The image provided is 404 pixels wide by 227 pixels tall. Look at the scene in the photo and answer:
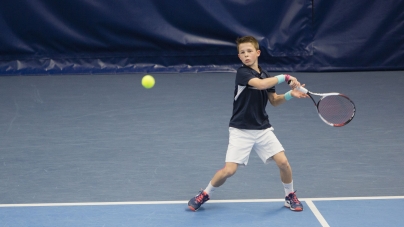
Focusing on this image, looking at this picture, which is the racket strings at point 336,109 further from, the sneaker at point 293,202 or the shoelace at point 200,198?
the shoelace at point 200,198

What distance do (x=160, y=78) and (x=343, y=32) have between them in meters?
2.92

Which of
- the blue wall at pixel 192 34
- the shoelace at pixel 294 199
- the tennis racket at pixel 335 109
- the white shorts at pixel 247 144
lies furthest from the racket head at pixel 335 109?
the blue wall at pixel 192 34

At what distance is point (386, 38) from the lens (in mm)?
9992

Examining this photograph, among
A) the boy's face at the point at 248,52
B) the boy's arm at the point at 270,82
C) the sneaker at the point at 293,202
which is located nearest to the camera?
the boy's arm at the point at 270,82

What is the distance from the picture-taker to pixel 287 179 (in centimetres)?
421

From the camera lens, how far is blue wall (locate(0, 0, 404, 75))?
32.7ft

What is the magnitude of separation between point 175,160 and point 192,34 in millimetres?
5013

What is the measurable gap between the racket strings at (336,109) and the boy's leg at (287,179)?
15.2 inches

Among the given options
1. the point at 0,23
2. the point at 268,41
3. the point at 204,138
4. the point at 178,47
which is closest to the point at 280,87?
the point at 268,41

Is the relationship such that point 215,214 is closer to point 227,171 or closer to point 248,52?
point 227,171

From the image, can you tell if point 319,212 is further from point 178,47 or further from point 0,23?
point 0,23

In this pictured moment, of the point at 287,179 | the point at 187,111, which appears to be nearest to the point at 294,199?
the point at 287,179

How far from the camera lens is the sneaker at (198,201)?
166 inches

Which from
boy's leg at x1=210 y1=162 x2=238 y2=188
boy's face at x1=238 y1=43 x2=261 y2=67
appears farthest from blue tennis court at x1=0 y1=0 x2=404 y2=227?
boy's leg at x1=210 y1=162 x2=238 y2=188
